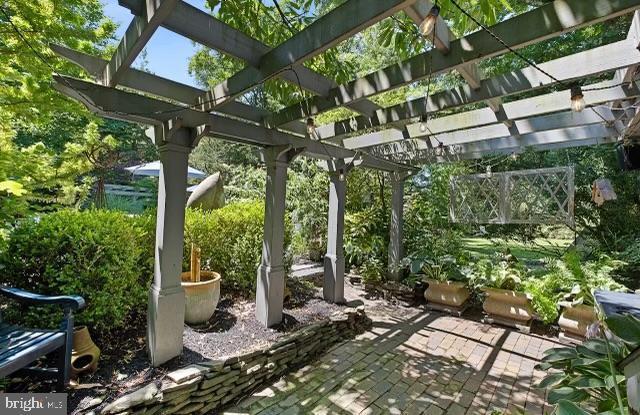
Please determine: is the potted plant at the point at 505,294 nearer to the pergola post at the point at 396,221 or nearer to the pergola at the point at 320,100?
the pergola post at the point at 396,221

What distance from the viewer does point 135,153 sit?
1378 cm

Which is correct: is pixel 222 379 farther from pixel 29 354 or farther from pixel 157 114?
pixel 157 114

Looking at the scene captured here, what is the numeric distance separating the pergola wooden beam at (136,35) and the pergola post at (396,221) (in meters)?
4.23

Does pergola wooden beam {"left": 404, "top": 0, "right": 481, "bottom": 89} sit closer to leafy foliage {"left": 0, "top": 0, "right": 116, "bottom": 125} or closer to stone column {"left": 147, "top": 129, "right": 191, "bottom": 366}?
stone column {"left": 147, "top": 129, "right": 191, "bottom": 366}

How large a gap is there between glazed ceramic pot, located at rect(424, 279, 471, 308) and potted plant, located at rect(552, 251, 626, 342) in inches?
45.4

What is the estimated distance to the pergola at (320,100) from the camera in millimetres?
1582

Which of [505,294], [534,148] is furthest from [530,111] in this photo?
[505,294]

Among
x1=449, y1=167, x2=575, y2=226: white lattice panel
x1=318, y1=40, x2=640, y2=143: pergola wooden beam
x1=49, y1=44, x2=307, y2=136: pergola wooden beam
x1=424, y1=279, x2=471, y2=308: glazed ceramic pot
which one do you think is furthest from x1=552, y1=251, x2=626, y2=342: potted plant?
x1=49, y1=44, x2=307, y2=136: pergola wooden beam

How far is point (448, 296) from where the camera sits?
4676mm

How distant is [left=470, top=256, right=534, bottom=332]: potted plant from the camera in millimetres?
4148

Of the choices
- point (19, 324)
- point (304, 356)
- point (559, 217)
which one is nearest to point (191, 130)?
point (19, 324)

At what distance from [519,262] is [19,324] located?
575 cm

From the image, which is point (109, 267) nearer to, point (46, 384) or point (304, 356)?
point (46, 384)

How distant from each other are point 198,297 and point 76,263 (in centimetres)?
103
